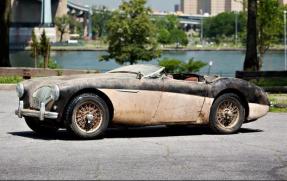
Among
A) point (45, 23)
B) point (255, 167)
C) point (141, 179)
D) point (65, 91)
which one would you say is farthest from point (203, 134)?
point (45, 23)

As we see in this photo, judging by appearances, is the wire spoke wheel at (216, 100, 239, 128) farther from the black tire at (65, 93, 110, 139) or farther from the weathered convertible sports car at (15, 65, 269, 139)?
the black tire at (65, 93, 110, 139)

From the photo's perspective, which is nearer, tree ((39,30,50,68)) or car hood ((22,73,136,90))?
car hood ((22,73,136,90))

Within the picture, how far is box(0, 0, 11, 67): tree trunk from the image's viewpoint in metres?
28.5

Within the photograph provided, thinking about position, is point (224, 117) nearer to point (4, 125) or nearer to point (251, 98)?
point (251, 98)

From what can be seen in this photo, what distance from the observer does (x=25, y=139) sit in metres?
10.0

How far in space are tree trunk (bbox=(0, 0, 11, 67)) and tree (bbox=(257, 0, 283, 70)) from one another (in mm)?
29117

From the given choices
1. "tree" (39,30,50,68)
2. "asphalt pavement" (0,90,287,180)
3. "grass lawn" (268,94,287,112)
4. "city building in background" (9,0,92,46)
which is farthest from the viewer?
"city building in background" (9,0,92,46)

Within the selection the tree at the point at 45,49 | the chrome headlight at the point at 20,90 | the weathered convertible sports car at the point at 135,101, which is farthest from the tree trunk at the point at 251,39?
the chrome headlight at the point at 20,90

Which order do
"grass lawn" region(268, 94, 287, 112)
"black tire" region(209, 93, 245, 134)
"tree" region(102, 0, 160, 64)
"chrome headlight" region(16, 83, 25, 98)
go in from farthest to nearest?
"tree" region(102, 0, 160, 64) → "grass lawn" region(268, 94, 287, 112) → "black tire" region(209, 93, 245, 134) → "chrome headlight" region(16, 83, 25, 98)

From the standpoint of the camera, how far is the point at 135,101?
10.5m

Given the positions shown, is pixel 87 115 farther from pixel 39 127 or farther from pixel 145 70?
pixel 145 70

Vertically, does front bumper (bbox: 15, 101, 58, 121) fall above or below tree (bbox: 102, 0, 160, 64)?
below

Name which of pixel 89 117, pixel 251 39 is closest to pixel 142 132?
pixel 89 117

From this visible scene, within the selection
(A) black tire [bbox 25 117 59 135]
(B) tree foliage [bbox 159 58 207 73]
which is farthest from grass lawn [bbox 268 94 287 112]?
(B) tree foliage [bbox 159 58 207 73]
